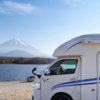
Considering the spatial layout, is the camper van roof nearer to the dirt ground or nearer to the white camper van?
the white camper van

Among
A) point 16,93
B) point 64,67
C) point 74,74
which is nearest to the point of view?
point 74,74

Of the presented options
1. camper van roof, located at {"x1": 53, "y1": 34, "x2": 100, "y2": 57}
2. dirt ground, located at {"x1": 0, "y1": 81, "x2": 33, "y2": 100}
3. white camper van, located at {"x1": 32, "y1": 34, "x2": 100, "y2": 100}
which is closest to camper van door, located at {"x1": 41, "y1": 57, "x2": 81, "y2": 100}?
white camper van, located at {"x1": 32, "y1": 34, "x2": 100, "y2": 100}

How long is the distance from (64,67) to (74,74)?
46 cm

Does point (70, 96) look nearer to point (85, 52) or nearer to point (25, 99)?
point (85, 52)

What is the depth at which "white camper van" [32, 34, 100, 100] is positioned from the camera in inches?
219

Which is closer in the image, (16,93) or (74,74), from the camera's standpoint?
(74,74)

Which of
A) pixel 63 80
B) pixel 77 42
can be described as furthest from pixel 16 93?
pixel 77 42

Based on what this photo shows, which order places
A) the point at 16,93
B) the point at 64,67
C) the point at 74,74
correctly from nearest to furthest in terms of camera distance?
the point at 74,74 → the point at 64,67 → the point at 16,93

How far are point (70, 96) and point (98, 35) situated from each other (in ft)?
7.86

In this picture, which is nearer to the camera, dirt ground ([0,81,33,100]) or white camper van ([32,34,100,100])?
white camper van ([32,34,100,100])

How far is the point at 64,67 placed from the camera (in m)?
5.92

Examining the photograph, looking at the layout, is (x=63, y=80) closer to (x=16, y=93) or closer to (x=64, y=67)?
(x=64, y=67)

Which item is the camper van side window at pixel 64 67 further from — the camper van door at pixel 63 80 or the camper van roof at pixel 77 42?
the camper van roof at pixel 77 42

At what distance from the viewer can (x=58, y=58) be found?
20.0 ft
